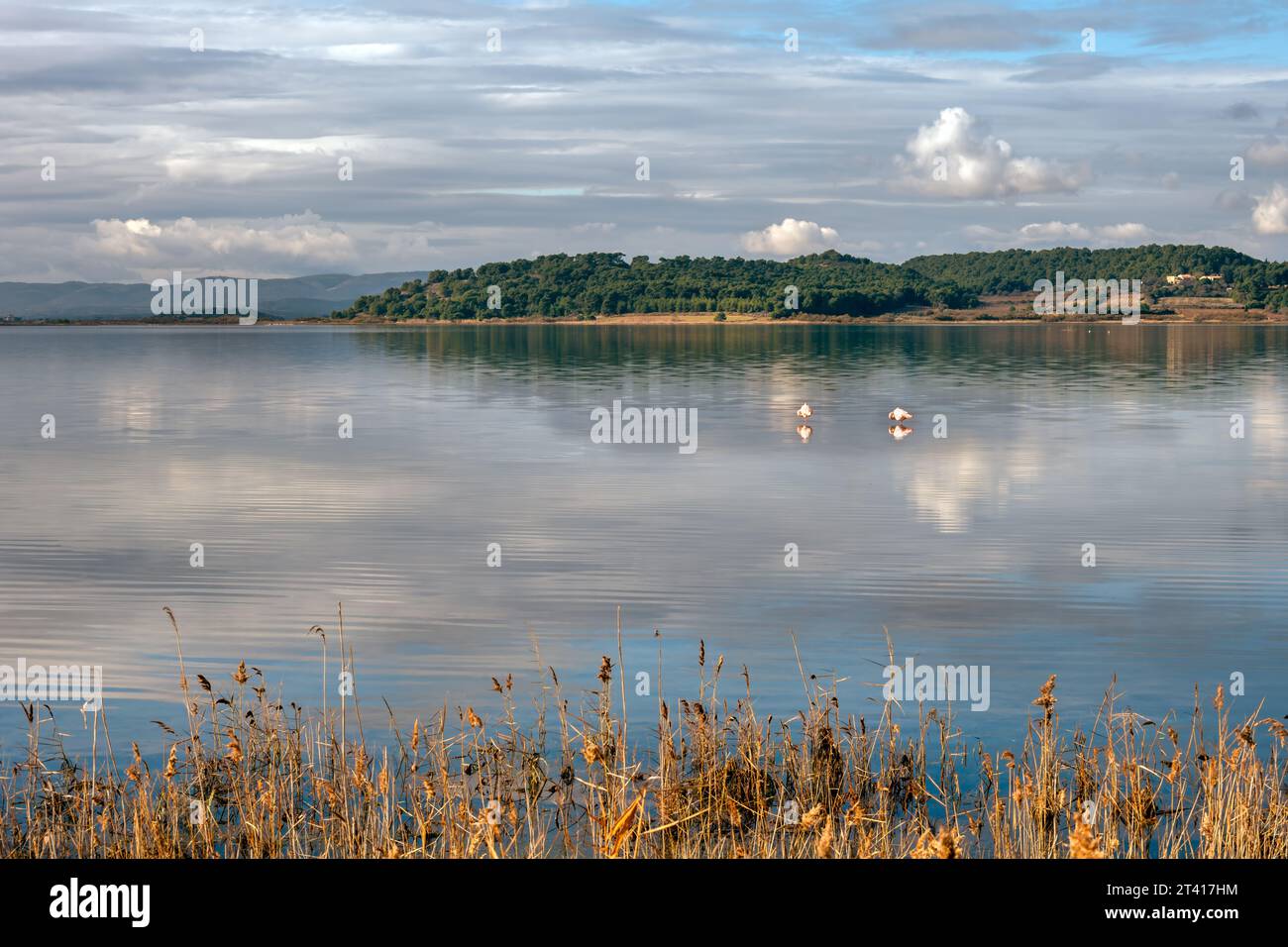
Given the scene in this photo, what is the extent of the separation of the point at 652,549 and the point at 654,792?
12.1 m

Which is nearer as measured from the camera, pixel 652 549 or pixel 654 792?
pixel 654 792

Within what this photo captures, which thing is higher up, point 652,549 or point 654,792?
point 652,549

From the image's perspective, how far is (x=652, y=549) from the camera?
23.3 meters

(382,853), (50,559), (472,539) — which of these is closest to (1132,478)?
(472,539)

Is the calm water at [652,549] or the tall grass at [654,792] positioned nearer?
the tall grass at [654,792]

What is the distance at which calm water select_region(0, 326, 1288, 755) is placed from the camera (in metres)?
15.8

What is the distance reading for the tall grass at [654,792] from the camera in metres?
9.85

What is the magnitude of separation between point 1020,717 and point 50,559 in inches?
616

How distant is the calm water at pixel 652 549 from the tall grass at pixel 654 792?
1488 mm

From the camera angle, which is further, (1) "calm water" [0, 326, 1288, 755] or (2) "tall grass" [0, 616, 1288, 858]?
(1) "calm water" [0, 326, 1288, 755]

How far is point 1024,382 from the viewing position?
73.1m

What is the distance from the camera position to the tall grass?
985 cm

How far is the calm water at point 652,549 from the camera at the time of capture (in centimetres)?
1583

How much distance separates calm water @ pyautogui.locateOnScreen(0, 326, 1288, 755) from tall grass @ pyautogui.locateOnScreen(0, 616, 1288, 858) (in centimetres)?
149
